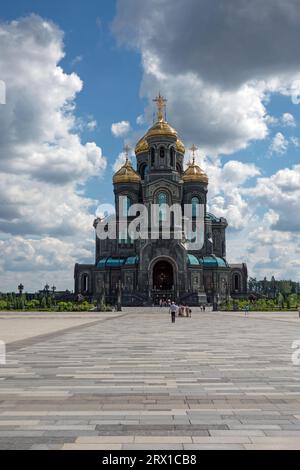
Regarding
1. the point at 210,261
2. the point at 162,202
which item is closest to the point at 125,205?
the point at 162,202

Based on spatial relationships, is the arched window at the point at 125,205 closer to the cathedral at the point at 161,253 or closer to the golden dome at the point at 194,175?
the cathedral at the point at 161,253

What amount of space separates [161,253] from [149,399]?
Result: 67.2 metres

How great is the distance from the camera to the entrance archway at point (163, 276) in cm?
7906

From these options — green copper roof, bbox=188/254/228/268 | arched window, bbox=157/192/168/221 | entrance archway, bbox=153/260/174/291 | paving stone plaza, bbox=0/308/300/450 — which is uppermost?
arched window, bbox=157/192/168/221

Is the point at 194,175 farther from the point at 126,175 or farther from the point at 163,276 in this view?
the point at 163,276

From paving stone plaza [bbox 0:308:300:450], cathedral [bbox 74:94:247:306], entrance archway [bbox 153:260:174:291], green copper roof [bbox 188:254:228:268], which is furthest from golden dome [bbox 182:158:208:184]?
paving stone plaza [bbox 0:308:300:450]

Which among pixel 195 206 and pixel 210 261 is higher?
pixel 195 206

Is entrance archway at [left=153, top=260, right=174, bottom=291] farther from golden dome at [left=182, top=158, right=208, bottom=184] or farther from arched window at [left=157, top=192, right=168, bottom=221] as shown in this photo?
golden dome at [left=182, top=158, right=208, bottom=184]

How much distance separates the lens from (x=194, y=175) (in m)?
90.8

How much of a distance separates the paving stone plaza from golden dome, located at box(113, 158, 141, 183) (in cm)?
7447

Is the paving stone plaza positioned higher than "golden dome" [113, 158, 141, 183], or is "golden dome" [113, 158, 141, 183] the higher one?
"golden dome" [113, 158, 141, 183]

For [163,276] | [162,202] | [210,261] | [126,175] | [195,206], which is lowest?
[163,276]

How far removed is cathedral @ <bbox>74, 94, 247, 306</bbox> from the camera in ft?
251

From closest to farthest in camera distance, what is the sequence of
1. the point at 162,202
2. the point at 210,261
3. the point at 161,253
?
the point at 161,253
the point at 162,202
the point at 210,261
